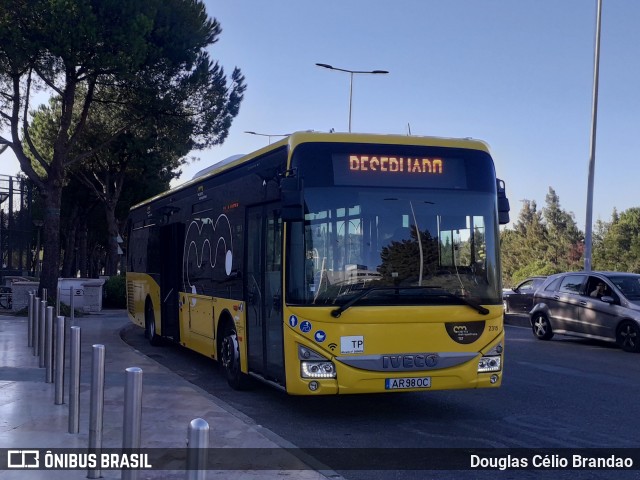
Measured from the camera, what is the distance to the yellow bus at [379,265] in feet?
26.7

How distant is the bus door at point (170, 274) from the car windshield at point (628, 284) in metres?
8.96

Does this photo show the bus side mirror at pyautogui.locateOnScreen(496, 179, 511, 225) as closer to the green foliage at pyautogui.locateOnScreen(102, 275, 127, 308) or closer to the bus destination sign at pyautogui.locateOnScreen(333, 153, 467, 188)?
the bus destination sign at pyautogui.locateOnScreen(333, 153, 467, 188)

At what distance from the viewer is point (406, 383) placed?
824 centimetres

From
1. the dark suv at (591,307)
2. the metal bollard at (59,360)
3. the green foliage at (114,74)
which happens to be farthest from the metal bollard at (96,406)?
the green foliage at (114,74)

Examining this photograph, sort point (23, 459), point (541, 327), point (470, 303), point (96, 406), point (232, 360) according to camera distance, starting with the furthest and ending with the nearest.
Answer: point (541, 327) → point (232, 360) → point (470, 303) → point (23, 459) → point (96, 406)

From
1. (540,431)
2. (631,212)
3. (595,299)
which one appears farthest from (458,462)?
(631,212)

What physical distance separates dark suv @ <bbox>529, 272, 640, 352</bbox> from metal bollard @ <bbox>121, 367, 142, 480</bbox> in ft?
41.8

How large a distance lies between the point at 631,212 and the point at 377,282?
79204mm

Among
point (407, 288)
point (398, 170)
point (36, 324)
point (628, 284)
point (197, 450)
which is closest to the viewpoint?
point (197, 450)

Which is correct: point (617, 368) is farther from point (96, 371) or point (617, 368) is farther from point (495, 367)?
point (96, 371)

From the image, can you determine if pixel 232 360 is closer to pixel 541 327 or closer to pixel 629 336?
pixel 629 336

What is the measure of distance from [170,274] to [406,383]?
7.23m

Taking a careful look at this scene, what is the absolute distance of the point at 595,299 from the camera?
1664 centimetres

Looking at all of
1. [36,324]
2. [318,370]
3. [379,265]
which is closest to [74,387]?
[318,370]
